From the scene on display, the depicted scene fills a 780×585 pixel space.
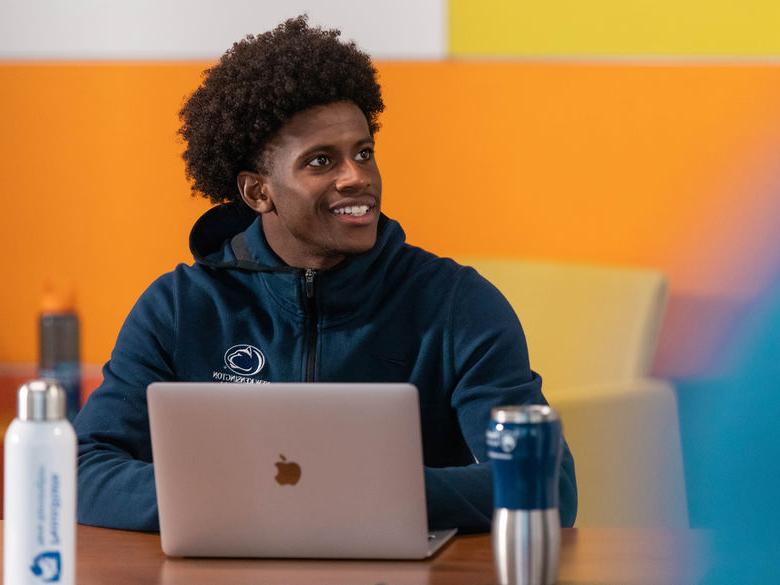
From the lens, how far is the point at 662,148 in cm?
354

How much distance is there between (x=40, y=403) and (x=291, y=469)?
0.35 metres

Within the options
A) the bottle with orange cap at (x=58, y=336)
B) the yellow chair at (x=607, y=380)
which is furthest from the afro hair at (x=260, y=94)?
the bottle with orange cap at (x=58, y=336)

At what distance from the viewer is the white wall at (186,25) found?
12.0ft

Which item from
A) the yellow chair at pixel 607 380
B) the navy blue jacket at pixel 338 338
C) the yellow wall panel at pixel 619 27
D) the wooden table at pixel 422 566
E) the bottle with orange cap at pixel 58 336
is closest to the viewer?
the wooden table at pixel 422 566

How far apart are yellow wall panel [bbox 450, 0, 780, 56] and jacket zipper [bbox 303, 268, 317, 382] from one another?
162 centimetres

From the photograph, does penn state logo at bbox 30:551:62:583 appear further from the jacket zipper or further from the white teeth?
the white teeth

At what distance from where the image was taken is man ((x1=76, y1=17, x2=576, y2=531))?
83.0 inches

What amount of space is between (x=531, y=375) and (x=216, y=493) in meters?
0.75

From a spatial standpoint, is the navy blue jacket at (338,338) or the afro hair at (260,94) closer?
the navy blue jacket at (338,338)

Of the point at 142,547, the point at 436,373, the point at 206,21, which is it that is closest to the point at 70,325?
the point at 206,21

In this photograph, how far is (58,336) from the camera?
12.7ft

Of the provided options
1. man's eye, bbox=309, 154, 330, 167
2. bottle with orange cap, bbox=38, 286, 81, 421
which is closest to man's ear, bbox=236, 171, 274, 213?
man's eye, bbox=309, 154, 330, 167

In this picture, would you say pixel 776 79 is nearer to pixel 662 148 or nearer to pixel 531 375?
pixel 662 148

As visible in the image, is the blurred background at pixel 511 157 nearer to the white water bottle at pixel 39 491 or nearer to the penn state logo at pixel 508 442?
the penn state logo at pixel 508 442
